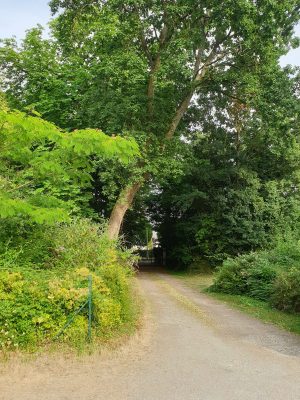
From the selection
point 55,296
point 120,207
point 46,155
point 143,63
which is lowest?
point 55,296

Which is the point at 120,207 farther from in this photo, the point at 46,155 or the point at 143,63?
the point at 46,155

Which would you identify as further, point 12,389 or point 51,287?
point 51,287

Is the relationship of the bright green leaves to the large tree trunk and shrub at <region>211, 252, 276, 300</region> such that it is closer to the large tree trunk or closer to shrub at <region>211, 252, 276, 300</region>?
shrub at <region>211, 252, 276, 300</region>

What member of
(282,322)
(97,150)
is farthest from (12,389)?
(282,322)

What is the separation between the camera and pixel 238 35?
19.0 metres

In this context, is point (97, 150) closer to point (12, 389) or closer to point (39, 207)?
point (39, 207)

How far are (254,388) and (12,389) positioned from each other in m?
3.24

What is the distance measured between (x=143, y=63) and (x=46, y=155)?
10214 millimetres

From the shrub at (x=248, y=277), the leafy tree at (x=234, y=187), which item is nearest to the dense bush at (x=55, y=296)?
the shrub at (x=248, y=277)

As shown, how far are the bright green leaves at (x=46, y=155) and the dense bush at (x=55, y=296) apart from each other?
3.30ft

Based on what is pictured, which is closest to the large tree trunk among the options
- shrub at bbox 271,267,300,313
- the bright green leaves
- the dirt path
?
shrub at bbox 271,267,300,313

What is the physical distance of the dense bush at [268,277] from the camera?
12.1 m

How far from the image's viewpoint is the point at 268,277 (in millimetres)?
14227

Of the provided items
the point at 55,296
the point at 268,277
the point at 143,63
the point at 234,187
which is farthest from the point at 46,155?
the point at 234,187
